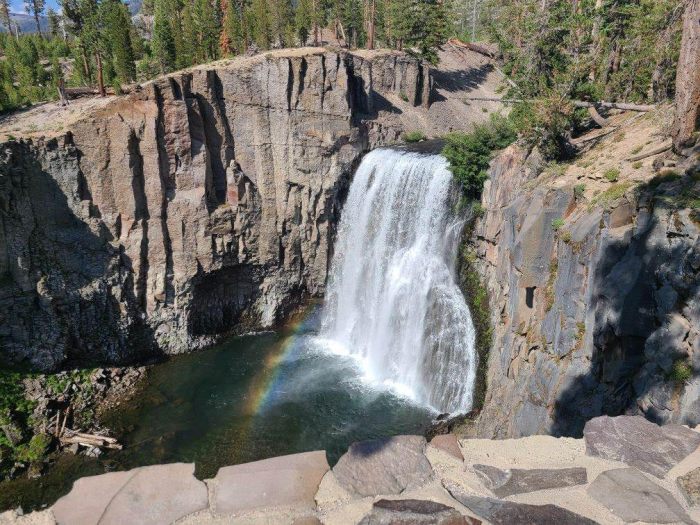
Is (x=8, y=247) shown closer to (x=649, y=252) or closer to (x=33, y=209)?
(x=33, y=209)

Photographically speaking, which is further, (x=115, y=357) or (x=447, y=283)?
(x=115, y=357)

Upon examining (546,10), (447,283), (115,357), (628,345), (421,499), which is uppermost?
(546,10)

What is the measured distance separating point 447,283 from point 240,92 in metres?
13.2

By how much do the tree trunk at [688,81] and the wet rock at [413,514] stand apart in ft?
33.9

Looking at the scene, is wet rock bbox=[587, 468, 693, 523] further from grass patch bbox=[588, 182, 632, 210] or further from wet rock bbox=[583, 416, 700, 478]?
grass patch bbox=[588, 182, 632, 210]

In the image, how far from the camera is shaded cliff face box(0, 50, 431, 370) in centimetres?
1958

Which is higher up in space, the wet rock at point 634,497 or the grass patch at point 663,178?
the grass patch at point 663,178

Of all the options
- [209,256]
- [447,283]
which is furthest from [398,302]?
[209,256]

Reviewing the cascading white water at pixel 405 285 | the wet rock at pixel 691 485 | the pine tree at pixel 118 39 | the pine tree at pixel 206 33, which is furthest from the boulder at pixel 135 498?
the pine tree at pixel 206 33

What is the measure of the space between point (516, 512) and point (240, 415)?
16.0m

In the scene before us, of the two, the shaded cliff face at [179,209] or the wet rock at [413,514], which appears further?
the shaded cliff face at [179,209]

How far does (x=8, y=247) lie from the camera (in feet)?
61.6

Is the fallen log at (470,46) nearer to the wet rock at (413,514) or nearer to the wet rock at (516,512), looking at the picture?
the wet rock at (516,512)

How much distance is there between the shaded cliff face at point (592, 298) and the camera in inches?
333
